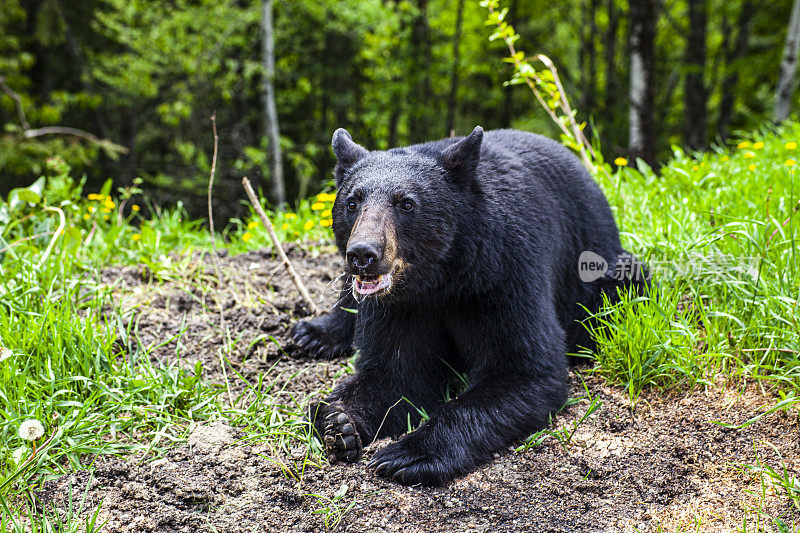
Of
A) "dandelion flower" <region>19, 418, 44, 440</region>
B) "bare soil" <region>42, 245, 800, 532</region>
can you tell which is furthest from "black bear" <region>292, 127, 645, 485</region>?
"dandelion flower" <region>19, 418, 44, 440</region>

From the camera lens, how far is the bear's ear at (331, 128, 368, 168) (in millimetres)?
2959

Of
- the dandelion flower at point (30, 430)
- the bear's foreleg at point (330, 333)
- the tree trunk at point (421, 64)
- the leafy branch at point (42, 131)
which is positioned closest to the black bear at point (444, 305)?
the bear's foreleg at point (330, 333)

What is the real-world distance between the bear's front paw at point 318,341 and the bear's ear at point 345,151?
100cm

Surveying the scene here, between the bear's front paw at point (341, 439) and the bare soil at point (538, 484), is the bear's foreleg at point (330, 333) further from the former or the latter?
the bear's front paw at point (341, 439)

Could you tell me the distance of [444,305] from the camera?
280 cm

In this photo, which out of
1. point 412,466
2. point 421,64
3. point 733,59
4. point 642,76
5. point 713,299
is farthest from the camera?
point 733,59

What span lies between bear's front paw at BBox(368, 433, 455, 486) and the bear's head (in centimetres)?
64

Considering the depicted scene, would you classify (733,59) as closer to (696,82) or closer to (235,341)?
(696,82)

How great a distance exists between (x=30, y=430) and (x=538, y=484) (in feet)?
6.34

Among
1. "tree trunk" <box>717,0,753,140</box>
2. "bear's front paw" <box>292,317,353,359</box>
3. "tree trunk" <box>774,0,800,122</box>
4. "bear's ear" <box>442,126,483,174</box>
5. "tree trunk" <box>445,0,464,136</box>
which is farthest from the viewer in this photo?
"tree trunk" <box>445,0,464,136</box>

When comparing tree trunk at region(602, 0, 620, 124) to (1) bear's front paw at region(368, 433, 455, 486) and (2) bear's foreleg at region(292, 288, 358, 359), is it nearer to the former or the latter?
(2) bear's foreleg at region(292, 288, 358, 359)

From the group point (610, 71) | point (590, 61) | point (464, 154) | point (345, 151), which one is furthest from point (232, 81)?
point (590, 61)

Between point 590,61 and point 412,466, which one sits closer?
point 412,466

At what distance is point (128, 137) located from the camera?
44.3 ft
